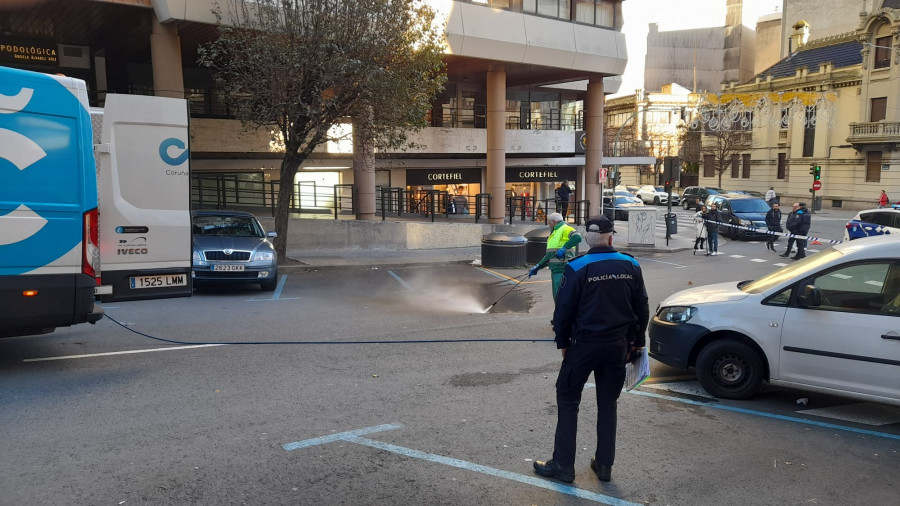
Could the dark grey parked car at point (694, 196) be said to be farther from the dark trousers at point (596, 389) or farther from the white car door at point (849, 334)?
the dark trousers at point (596, 389)

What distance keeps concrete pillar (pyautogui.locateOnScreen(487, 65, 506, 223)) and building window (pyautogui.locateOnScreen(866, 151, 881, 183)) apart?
32.7 metres

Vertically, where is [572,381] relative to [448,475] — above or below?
above

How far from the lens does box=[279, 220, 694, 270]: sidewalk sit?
1756cm

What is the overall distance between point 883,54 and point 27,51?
47107 mm

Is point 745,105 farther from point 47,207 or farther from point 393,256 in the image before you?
point 47,207

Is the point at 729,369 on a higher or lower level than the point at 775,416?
higher

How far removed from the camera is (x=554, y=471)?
466 centimetres

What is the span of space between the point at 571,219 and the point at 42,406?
26.1 metres

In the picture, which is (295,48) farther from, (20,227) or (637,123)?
(637,123)

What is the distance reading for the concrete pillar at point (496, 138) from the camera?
78.5 feet

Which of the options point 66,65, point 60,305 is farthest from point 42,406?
point 66,65

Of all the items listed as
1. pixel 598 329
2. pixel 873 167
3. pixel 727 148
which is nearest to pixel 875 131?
pixel 873 167

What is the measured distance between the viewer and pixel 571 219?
30250 millimetres

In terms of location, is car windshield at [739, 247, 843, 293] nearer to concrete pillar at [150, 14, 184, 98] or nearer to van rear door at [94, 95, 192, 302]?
van rear door at [94, 95, 192, 302]
